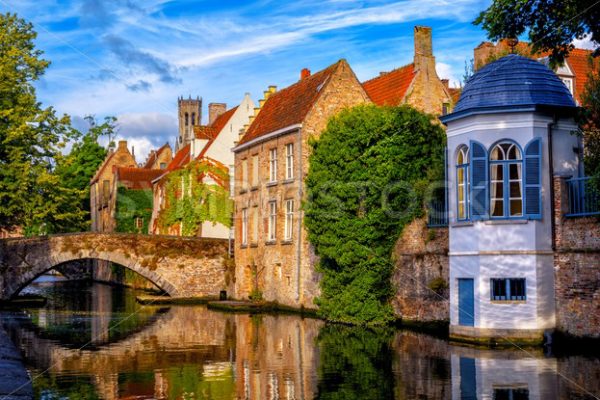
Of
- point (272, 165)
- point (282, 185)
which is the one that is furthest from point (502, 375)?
point (272, 165)

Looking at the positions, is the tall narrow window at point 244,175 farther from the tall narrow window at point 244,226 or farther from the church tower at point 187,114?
the church tower at point 187,114

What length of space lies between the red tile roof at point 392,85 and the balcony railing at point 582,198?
17.3 metres

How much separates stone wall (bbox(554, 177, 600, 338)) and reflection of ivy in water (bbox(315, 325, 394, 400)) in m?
4.45

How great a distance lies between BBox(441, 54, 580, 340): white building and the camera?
21438mm

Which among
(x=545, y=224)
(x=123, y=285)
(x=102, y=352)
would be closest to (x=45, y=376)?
(x=102, y=352)

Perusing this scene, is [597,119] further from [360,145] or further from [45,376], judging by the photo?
[45,376]

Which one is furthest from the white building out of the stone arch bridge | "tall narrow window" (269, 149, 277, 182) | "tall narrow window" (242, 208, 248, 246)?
the stone arch bridge

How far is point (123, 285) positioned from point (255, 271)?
2497cm

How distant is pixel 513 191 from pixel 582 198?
1.67 metres

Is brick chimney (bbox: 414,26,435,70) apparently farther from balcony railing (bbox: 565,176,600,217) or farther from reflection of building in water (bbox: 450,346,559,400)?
reflection of building in water (bbox: 450,346,559,400)

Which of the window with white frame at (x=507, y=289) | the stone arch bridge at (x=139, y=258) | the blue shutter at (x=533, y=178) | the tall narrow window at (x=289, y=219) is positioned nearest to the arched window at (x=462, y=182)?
the blue shutter at (x=533, y=178)

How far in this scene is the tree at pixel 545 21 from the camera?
735 inches

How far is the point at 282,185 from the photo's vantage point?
117ft

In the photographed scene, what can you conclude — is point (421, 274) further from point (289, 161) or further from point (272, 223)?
point (272, 223)
